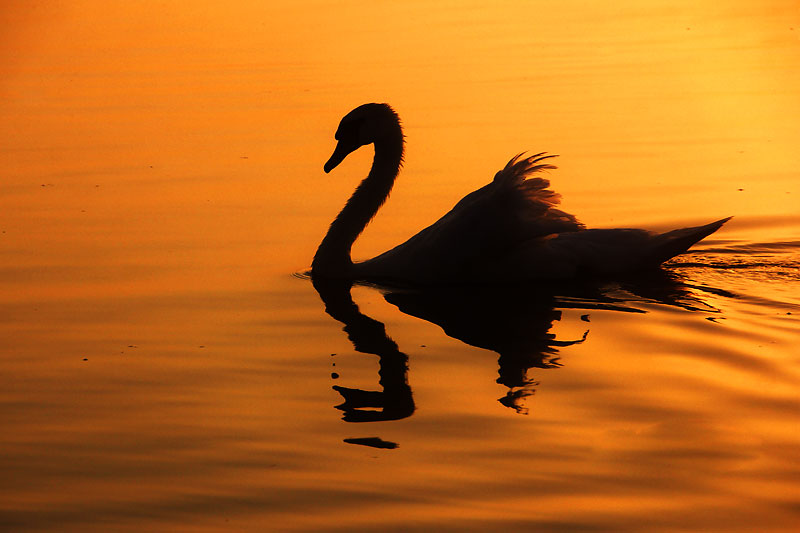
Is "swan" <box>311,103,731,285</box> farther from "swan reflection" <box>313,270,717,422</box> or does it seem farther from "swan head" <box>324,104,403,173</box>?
"swan head" <box>324,104,403,173</box>

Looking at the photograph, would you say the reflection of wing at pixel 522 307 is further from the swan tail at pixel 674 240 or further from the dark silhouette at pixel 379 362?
the dark silhouette at pixel 379 362

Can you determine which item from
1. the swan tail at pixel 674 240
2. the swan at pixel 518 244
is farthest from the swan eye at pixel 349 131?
the swan tail at pixel 674 240

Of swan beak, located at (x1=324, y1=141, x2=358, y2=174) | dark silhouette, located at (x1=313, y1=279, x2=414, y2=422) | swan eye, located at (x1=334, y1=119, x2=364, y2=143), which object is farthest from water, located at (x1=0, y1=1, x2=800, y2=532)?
swan eye, located at (x1=334, y1=119, x2=364, y2=143)

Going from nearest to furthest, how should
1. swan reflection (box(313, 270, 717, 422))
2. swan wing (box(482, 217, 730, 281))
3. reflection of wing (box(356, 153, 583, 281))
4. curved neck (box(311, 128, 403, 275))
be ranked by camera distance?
1. swan reflection (box(313, 270, 717, 422))
2. reflection of wing (box(356, 153, 583, 281))
3. swan wing (box(482, 217, 730, 281))
4. curved neck (box(311, 128, 403, 275))

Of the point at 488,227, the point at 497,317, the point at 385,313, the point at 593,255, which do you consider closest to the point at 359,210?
the point at 488,227

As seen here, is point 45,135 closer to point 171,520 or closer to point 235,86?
point 235,86

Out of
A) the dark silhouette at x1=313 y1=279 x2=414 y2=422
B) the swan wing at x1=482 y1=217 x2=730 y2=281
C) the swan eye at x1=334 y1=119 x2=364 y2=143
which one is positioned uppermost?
the swan eye at x1=334 y1=119 x2=364 y2=143

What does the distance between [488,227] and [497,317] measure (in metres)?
0.84

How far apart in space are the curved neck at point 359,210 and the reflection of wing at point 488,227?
0.53 metres

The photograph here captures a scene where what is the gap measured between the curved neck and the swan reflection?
16 cm

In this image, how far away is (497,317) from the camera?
8.56 metres

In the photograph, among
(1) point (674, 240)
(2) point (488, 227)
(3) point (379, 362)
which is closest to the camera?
(3) point (379, 362)

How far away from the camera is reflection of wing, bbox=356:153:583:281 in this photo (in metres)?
9.18

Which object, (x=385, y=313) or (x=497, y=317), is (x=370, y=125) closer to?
(x=385, y=313)
